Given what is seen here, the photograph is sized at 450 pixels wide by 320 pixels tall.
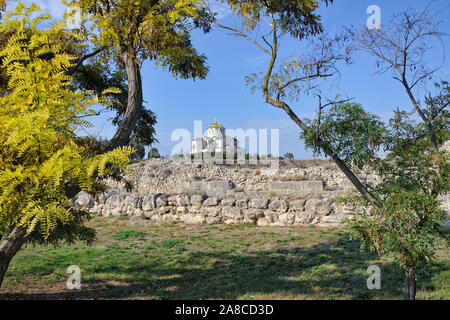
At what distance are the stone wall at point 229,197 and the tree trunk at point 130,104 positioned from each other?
4940 millimetres

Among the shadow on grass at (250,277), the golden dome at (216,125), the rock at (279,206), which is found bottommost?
the shadow on grass at (250,277)

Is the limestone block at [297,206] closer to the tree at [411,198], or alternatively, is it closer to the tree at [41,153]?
the tree at [411,198]

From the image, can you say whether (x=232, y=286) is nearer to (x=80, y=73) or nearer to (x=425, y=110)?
(x=425, y=110)

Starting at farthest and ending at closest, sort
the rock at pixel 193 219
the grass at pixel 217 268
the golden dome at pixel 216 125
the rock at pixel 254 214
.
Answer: the golden dome at pixel 216 125, the rock at pixel 193 219, the rock at pixel 254 214, the grass at pixel 217 268

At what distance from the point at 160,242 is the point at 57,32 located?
8.50 metres

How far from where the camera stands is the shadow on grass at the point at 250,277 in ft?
21.8

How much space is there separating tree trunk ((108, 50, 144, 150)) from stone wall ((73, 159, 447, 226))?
4940 millimetres

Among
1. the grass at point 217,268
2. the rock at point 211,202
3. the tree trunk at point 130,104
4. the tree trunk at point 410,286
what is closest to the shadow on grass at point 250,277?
the grass at point 217,268

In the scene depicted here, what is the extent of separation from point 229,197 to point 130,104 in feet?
31.7

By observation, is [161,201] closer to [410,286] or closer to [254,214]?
[254,214]

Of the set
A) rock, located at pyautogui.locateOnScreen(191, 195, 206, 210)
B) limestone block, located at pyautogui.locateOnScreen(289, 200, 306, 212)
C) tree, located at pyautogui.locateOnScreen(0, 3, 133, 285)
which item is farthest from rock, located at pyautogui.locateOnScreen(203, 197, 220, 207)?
tree, located at pyautogui.locateOnScreen(0, 3, 133, 285)

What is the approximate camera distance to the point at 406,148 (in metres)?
5.96

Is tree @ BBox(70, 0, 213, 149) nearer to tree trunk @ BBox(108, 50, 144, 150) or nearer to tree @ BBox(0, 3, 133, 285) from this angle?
tree trunk @ BBox(108, 50, 144, 150)
